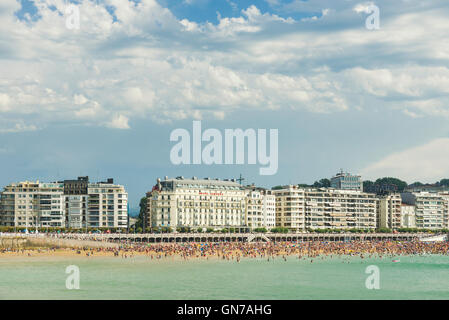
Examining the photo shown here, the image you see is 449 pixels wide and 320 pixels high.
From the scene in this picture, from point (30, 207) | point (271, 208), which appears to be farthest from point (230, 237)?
point (30, 207)

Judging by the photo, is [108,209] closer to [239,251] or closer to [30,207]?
[30,207]

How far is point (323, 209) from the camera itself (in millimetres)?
178875

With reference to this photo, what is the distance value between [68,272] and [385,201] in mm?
138069

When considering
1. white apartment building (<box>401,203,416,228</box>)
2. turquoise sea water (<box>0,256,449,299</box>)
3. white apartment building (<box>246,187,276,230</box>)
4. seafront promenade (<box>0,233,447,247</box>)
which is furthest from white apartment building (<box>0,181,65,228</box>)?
white apartment building (<box>401,203,416,228</box>)

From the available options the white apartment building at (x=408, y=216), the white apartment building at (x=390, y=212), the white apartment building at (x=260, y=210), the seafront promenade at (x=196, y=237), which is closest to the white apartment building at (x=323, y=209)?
the white apartment building at (x=260, y=210)

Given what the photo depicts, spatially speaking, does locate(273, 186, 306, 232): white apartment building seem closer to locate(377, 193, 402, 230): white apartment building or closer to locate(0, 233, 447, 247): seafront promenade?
locate(0, 233, 447, 247): seafront promenade

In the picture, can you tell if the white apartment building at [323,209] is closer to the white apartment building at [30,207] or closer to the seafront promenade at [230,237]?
the seafront promenade at [230,237]

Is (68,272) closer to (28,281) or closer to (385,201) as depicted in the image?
(28,281)

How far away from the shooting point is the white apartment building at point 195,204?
152875 millimetres

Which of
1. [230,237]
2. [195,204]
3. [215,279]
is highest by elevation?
[195,204]

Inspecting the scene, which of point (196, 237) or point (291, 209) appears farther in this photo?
point (291, 209)

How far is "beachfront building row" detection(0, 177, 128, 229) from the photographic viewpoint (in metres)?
147

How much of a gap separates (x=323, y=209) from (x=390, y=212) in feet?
81.8
